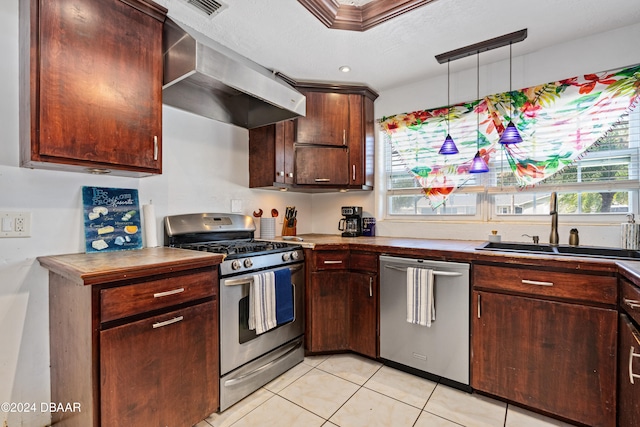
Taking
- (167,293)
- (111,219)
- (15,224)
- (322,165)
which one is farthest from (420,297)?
(15,224)

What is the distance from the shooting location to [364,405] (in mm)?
1794

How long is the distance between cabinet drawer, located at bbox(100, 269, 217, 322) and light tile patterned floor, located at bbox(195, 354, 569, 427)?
29.7 inches

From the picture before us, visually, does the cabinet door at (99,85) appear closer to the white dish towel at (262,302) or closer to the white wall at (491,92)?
the white dish towel at (262,302)

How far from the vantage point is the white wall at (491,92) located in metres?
2.03

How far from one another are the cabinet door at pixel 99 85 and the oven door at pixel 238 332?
2.68 feet

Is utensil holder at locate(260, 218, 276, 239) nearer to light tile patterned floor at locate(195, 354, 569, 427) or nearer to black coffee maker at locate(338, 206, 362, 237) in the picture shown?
black coffee maker at locate(338, 206, 362, 237)

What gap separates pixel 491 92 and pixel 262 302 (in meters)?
2.43

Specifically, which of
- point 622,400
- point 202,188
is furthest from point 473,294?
point 202,188

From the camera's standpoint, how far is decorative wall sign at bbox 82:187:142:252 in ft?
5.71

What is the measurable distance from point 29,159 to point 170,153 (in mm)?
864

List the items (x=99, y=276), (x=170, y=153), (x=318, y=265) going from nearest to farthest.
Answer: (x=99, y=276) < (x=170, y=153) < (x=318, y=265)

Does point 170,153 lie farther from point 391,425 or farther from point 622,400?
point 622,400

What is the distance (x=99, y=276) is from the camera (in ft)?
3.94

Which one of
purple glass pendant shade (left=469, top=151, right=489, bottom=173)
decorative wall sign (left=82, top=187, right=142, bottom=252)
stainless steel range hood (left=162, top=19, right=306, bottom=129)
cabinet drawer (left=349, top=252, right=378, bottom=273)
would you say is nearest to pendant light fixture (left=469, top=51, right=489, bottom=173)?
purple glass pendant shade (left=469, top=151, right=489, bottom=173)
